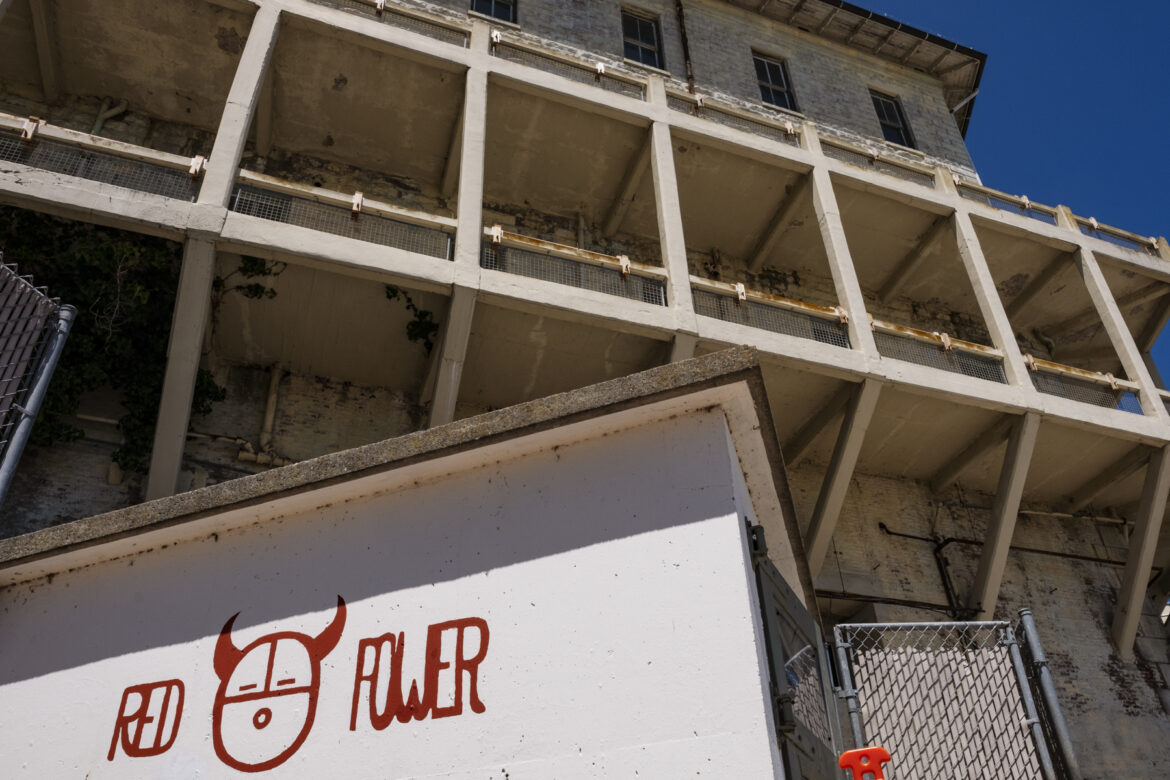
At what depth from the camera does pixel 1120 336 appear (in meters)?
13.0

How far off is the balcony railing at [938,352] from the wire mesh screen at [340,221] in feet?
20.2

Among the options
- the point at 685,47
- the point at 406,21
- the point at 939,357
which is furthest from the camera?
the point at 685,47

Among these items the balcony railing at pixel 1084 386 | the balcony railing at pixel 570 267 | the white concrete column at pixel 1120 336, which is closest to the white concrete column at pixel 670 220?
the balcony railing at pixel 570 267

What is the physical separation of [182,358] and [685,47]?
1149cm

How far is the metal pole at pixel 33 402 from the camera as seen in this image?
4.93 meters

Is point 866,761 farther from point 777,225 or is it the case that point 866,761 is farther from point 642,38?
point 642,38

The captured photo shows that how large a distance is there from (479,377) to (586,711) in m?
8.00

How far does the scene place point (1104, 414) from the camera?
12.1 meters

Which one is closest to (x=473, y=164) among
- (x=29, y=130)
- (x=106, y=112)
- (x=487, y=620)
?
(x=29, y=130)

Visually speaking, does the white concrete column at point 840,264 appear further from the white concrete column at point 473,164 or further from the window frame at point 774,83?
the white concrete column at point 473,164

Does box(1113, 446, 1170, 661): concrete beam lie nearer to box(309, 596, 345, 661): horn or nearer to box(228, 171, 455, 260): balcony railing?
box(228, 171, 455, 260): balcony railing

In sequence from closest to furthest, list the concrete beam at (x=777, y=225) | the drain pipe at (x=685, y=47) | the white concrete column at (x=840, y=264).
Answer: the white concrete column at (x=840, y=264)
the concrete beam at (x=777, y=225)
the drain pipe at (x=685, y=47)

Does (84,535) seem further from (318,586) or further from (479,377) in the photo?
(479,377)

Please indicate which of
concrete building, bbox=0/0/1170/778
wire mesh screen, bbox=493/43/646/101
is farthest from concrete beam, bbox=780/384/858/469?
wire mesh screen, bbox=493/43/646/101
